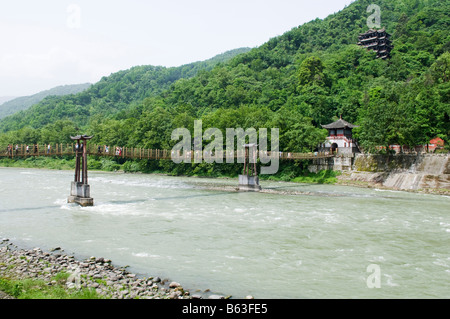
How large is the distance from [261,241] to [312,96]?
6088 cm

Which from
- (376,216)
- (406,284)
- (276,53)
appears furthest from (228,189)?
(276,53)

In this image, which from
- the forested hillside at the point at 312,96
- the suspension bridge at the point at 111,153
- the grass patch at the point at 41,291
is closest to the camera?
the grass patch at the point at 41,291

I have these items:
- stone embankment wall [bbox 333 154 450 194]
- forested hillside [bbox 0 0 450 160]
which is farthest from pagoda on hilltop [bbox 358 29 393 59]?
stone embankment wall [bbox 333 154 450 194]

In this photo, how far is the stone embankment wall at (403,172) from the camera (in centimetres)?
3594

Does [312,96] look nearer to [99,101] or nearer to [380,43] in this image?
[380,43]

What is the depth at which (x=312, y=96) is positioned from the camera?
235 feet

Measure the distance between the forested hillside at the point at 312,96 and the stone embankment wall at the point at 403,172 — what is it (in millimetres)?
2623

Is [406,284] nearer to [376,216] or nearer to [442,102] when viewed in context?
[376,216]

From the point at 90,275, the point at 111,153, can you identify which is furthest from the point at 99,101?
the point at 90,275

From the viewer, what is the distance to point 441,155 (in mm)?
37719

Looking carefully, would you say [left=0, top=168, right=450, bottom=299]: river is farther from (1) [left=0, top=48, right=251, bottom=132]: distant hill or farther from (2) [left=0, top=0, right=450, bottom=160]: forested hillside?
(1) [left=0, top=48, right=251, bottom=132]: distant hill

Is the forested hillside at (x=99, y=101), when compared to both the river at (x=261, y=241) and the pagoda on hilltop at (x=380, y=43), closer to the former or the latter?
the river at (x=261, y=241)

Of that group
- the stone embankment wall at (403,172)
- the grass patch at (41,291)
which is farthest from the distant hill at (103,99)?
the grass patch at (41,291)
